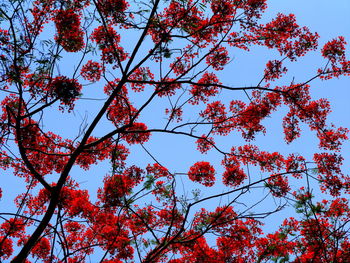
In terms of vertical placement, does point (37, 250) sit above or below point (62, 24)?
below

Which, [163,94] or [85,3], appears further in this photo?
[163,94]

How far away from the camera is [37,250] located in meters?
8.78

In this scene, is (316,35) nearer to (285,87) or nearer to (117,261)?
(285,87)

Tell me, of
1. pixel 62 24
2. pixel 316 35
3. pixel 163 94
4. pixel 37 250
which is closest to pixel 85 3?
pixel 62 24

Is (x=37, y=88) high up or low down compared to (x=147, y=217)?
up

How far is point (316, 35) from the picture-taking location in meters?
7.42

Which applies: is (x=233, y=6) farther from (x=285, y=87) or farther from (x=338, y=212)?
(x=338, y=212)

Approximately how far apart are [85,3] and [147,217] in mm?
5273

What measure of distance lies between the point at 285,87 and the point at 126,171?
4544 mm

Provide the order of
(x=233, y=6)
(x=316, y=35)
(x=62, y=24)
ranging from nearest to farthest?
(x=62, y=24) → (x=233, y=6) → (x=316, y=35)

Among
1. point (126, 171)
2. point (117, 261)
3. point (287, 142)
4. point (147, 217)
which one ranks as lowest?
point (117, 261)

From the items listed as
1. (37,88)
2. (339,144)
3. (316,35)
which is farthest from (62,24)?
(339,144)

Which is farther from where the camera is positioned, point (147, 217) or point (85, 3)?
point (147, 217)

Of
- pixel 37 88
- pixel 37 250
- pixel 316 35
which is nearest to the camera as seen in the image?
pixel 37 88
